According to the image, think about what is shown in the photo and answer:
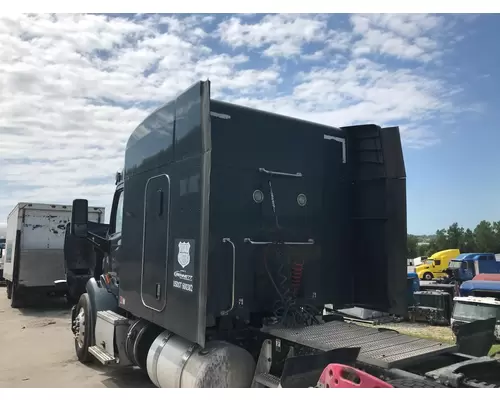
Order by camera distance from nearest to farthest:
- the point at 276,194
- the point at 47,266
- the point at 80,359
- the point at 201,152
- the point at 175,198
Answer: the point at 201,152
the point at 175,198
the point at 276,194
the point at 80,359
the point at 47,266

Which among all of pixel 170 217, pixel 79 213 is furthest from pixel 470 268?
pixel 170 217

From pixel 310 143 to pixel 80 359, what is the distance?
473 cm

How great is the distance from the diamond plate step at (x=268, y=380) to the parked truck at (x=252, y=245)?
1 cm

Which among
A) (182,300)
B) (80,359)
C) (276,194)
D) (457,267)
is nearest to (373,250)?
(276,194)

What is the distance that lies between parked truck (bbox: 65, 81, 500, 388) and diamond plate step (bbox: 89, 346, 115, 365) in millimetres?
23

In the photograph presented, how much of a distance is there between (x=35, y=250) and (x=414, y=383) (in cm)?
1309

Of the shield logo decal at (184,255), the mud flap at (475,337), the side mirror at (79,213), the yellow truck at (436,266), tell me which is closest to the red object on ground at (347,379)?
the mud flap at (475,337)

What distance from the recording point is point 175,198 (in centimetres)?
443

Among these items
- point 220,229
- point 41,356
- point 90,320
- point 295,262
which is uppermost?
point 220,229

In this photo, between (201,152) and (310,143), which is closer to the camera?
(201,152)

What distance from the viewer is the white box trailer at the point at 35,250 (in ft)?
44.6

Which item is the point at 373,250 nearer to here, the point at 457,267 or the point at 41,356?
the point at 41,356

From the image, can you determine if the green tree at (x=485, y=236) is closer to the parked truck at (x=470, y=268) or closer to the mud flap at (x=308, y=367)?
the parked truck at (x=470, y=268)

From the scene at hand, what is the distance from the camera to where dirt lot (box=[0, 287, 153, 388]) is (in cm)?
617
